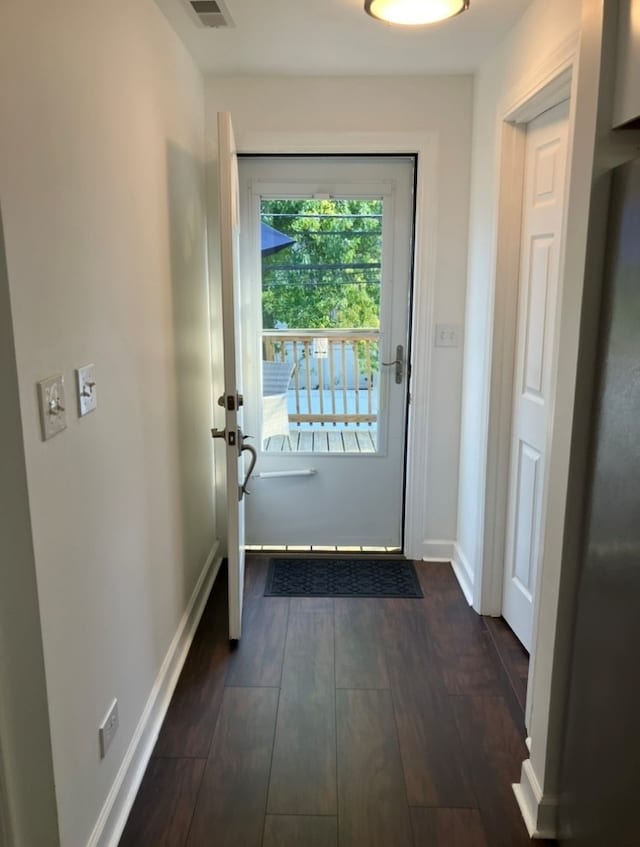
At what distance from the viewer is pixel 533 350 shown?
8.23ft

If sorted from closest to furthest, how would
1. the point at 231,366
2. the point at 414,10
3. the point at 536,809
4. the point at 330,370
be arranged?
the point at 536,809 → the point at 414,10 → the point at 231,366 → the point at 330,370

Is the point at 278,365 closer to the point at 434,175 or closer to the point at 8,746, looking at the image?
the point at 434,175

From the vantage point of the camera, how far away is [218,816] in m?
1.82

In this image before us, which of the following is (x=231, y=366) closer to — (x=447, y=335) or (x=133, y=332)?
(x=133, y=332)

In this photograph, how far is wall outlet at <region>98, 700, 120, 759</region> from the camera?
167 cm

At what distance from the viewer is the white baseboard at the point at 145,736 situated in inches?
66.9

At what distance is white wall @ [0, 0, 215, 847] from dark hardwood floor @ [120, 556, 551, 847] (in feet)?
0.77

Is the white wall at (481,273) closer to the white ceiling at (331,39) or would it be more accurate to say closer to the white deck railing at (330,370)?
the white ceiling at (331,39)

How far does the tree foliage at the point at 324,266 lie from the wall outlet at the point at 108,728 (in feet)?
6.78

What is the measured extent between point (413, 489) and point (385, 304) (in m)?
0.96

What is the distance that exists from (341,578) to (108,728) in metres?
1.69

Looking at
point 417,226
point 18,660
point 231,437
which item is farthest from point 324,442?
point 18,660

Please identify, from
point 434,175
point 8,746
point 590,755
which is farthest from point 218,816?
point 434,175

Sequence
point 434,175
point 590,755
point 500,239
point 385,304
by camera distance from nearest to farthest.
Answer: point 590,755 < point 500,239 < point 434,175 < point 385,304
